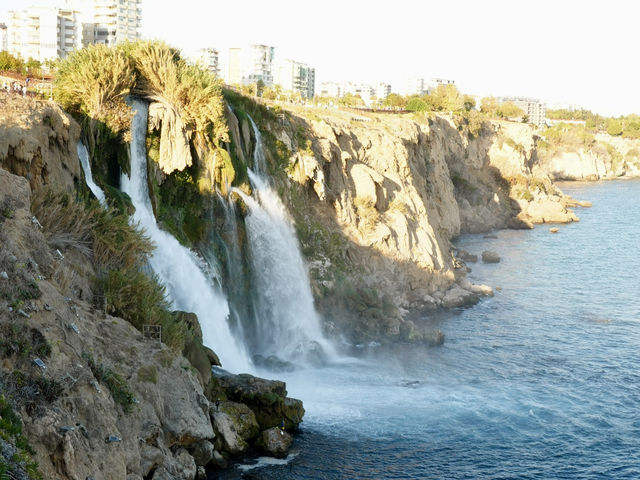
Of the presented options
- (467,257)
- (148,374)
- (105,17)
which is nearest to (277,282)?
(148,374)

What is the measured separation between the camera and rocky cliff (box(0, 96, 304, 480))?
12367mm

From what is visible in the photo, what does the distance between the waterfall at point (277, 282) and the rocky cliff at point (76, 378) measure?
9.73m

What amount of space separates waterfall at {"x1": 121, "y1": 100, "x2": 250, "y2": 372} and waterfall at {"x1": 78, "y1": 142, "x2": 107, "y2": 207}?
202 cm

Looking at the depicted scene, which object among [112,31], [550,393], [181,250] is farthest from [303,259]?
[112,31]

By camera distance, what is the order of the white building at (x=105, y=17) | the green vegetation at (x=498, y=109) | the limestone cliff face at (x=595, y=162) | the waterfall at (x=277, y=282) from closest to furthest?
the waterfall at (x=277, y=282)
the green vegetation at (x=498, y=109)
the white building at (x=105, y=17)
the limestone cliff face at (x=595, y=162)

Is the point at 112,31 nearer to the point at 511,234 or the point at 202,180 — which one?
the point at 511,234

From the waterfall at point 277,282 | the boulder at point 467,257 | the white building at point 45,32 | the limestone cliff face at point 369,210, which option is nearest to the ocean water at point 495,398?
the waterfall at point 277,282

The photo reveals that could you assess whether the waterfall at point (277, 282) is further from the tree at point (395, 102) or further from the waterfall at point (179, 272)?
the tree at point (395, 102)

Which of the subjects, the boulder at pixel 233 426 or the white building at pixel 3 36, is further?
the white building at pixel 3 36

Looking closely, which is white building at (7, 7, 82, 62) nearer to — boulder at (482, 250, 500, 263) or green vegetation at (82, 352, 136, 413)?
boulder at (482, 250, 500, 263)

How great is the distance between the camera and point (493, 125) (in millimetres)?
88750

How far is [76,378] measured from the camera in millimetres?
13961

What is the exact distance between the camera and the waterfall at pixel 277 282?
33188mm

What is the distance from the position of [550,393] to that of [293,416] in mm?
12211
